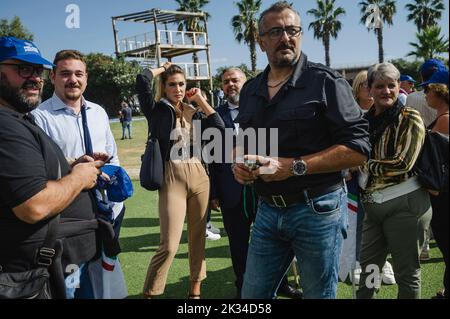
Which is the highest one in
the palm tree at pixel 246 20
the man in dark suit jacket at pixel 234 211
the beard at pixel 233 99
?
the palm tree at pixel 246 20

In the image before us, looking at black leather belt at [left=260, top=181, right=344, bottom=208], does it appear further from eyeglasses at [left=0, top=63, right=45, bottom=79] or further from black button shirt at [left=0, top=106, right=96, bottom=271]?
eyeglasses at [left=0, top=63, right=45, bottom=79]

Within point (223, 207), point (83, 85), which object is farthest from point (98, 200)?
point (223, 207)

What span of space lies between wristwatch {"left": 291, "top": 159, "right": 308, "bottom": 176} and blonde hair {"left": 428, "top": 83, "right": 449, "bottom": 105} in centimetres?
83

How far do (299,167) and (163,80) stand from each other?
2147 millimetres

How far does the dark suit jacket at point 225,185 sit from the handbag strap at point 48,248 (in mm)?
2029

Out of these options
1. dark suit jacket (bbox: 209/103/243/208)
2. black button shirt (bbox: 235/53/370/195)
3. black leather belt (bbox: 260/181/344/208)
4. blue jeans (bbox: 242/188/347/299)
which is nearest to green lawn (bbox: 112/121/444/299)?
dark suit jacket (bbox: 209/103/243/208)

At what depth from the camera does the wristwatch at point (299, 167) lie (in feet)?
6.76

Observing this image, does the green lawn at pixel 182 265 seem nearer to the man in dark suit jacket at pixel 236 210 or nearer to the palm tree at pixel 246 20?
the man in dark suit jacket at pixel 236 210

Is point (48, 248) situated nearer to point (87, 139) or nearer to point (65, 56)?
point (87, 139)

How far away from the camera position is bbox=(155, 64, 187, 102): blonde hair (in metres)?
3.76

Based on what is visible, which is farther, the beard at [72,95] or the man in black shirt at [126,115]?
the man in black shirt at [126,115]

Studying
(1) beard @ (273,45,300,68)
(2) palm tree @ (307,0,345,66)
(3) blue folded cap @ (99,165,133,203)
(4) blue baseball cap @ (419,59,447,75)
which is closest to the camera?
(1) beard @ (273,45,300,68)

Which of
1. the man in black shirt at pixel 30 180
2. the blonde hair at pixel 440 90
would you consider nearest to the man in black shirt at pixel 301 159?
the blonde hair at pixel 440 90

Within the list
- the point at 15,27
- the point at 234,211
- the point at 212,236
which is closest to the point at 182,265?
the point at 212,236
